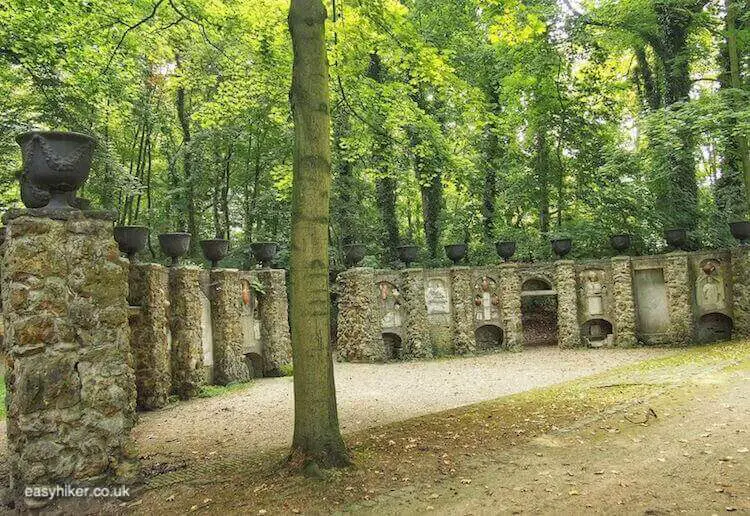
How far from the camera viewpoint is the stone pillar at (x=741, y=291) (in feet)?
36.5

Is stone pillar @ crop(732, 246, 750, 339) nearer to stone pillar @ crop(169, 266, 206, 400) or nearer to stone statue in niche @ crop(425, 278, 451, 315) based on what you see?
stone statue in niche @ crop(425, 278, 451, 315)

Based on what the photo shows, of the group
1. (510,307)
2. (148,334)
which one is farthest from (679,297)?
(148,334)

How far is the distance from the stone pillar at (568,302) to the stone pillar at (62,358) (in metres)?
11.2

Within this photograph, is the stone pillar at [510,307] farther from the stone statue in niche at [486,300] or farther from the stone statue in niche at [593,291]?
the stone statue in niche at [593,291]

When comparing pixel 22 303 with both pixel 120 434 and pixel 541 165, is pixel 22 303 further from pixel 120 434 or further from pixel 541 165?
pixel 541 165

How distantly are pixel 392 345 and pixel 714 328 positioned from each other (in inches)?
307

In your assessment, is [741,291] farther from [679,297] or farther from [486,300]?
[486,300]

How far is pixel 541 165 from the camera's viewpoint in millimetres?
16234

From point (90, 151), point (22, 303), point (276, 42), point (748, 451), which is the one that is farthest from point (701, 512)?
point (276, 42)

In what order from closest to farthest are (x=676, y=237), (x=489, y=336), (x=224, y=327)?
(x=224, y=327)
(x=676, y=237)
(x=489, y=336)

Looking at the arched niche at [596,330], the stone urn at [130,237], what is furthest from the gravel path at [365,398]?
the stone urn at [130,237]

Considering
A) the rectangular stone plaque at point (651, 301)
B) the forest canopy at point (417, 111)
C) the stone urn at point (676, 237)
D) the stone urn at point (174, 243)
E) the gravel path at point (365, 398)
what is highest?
the forest canopy at point (417, 111)

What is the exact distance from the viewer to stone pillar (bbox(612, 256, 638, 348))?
12.3 meters

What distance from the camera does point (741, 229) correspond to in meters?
11.1
